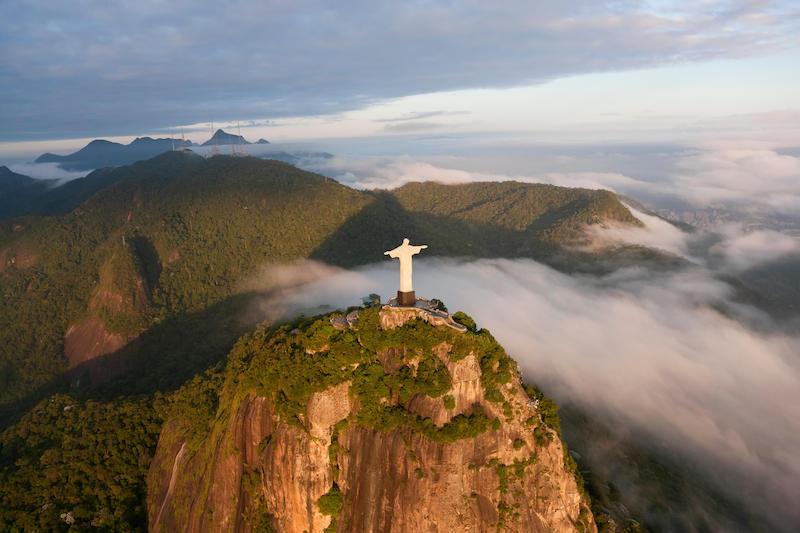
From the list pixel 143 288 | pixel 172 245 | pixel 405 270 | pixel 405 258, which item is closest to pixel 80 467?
pixel 405 270

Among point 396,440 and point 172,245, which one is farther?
point 172,245

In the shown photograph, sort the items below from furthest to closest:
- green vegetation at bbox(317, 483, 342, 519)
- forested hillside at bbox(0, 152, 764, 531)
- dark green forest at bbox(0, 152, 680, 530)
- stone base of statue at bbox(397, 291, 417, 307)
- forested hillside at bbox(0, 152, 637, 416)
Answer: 1. forested hillside at bbox(0, 152, 637, 416)
2. forested hillside at bbox(0, 152, 764, 531)
3. dark green forest at bbox(0, 152, 680, 530)
4. stone base of statue at bbox(397, 291, 417, 307)
5. green vegetation at bbox(317, 483, 342, 519)

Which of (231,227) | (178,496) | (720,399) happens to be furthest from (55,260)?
(720,399)

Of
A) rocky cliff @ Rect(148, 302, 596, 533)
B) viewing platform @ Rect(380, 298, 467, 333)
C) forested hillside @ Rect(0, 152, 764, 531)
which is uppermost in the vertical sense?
viewing platform @ Rect(380, 298, 467, 333)

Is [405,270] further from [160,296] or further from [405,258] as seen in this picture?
[160,296]

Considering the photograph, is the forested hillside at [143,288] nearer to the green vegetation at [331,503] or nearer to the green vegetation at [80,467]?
the green vegetation at [80,467]

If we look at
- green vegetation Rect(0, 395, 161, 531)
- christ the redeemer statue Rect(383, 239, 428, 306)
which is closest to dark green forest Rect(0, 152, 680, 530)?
green vegetation Rect(0, 395, 161, 531)

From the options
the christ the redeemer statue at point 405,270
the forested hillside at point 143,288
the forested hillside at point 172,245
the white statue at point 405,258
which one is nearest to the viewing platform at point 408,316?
the christ the redeemer statue at point 405,270

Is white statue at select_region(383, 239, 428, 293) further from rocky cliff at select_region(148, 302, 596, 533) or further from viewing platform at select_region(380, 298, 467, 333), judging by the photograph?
rocky cliff at select_region(148, 302, 596, 533)

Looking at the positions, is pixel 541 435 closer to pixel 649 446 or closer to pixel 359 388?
pixel 359 388
